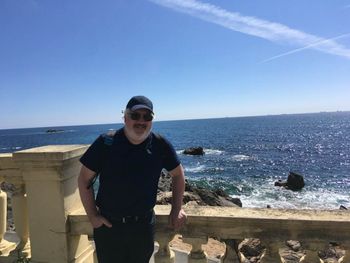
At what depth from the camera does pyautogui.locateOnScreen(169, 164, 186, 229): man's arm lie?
3.06m

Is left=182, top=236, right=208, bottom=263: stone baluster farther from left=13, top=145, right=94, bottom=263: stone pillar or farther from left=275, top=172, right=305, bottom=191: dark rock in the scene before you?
left=275, top=172, right=305, bottom=191: dark rock

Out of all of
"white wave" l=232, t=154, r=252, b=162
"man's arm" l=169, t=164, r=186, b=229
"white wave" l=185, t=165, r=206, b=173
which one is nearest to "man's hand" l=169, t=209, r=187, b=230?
Answer: "man's arm" l=169, t=164, r=186, b=229

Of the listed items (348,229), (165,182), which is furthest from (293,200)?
(348,229)

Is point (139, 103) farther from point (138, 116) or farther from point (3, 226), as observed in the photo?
point (3, 226)

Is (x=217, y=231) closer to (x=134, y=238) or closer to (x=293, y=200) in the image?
(x=134, y=238)

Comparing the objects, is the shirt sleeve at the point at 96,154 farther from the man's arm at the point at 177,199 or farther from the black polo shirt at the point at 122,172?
the man's arm at the point at 177,199

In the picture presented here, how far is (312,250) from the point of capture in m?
2.98

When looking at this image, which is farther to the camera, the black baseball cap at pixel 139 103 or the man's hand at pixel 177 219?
the man's hand at pixel 177 219

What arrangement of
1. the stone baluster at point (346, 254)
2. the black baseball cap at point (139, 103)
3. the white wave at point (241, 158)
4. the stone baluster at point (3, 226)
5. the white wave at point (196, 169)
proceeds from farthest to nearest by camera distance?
1. the white wave at point (241, 158)
2. the white wave at point (196, 169)
3. the stone baluster at point (3, 226)
4. the stone baluster at point (346, 254)
5. the black baseball cap at point (139, 103)

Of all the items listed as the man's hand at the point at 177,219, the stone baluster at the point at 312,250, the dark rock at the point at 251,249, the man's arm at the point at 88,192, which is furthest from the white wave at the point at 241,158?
the man's arm at the point at 88,192

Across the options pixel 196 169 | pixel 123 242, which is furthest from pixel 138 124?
pixel 196 169

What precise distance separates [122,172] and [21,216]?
1629mm

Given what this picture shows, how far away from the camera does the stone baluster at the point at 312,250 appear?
2.96 metres

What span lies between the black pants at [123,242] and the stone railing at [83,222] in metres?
0.35
